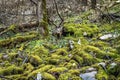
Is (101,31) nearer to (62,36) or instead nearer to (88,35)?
(88,35)

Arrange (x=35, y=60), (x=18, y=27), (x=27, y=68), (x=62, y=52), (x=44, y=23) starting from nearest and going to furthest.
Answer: (x=27, y=68)
(x=35, y=60)
(x=62, y=52)
(x=44, y=23)
(x=18, y=27)

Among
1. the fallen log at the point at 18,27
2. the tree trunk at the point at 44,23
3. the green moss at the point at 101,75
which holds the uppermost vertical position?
the tree trunk at the point at 44,23

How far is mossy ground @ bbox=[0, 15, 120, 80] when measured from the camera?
16.2ft

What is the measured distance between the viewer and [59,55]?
5.88 meters

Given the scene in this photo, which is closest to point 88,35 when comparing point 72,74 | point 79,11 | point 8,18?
point 72,74

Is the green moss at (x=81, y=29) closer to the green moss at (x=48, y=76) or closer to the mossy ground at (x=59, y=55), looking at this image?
the mossy ground at (x=59, y=55)

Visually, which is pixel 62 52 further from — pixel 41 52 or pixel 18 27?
pixel 18 27

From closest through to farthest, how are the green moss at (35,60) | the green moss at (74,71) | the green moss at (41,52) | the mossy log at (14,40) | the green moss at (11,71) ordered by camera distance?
the green moss at (74,71) → the green moss at (11,71) → the green moss at (35,60) → the green moss at (41,52) → the mossy log at (14,40)

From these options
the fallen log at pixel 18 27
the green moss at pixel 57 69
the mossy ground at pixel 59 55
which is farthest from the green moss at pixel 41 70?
the fallen log at pixel 18 27

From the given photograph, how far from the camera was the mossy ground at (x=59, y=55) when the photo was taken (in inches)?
195

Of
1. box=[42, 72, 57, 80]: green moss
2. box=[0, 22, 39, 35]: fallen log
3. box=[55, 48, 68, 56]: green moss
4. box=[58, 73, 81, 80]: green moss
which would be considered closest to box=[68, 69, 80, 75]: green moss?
box=[58, 73, 81, 80]: green moss

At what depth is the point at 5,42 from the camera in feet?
24.3

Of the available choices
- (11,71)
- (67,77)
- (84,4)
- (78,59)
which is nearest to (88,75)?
(67,77)

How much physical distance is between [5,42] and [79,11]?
412 cm
